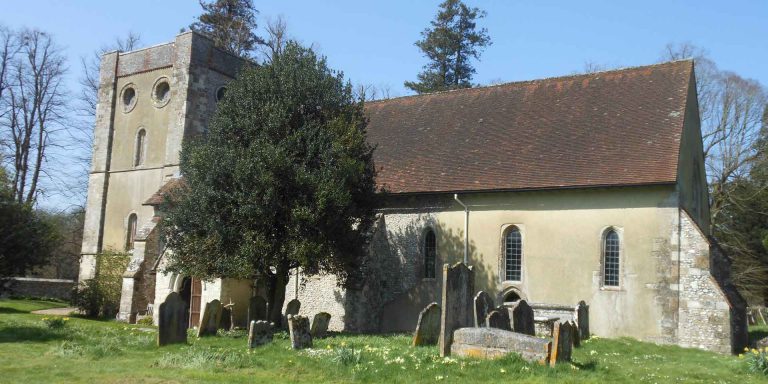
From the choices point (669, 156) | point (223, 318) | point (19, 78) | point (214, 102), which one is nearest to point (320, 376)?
point (223, 318)

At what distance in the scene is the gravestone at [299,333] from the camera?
15.4 metres

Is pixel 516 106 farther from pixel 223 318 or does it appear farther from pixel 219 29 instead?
pixel 219 29

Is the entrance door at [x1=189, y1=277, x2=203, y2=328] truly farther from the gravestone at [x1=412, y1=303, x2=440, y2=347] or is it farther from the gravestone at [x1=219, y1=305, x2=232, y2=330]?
the gravestone at [x1=412, y1=303, x2=440, y2=347]

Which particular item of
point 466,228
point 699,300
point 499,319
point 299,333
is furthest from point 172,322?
point 699,300

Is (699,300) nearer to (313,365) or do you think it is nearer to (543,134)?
(543,134)

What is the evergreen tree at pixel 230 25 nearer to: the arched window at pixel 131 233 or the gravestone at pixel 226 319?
the arched window at pixel 131 233

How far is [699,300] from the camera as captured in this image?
19.9 meters

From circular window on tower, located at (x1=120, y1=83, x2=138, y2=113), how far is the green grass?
62.3ft

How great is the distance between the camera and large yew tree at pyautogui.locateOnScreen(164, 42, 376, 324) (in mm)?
19578

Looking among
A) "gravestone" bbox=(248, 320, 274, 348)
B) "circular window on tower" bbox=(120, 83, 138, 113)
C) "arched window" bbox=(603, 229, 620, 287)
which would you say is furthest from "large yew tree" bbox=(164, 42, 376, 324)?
"circular window on tower" bbox=(120, 83, 138, 113)

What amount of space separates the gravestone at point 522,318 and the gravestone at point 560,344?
9.06ft

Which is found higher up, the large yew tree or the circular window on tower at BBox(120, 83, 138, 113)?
the circular window on tower at BBox(120, 83, 138, 113)

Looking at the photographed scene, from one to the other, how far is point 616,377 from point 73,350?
10.9 m

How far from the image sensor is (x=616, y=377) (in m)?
12.0
